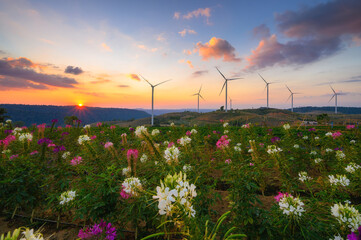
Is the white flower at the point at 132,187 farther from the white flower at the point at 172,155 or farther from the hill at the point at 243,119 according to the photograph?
the hill at the point at 243,119

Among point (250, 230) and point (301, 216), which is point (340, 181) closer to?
point (301, 216)

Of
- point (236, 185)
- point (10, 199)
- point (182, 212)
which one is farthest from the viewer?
point (10, 199)

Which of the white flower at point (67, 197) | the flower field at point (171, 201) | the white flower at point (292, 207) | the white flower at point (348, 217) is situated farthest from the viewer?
the white flower at point (67, 197)

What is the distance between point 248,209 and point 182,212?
160 cm

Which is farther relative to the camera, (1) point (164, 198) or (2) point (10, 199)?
(2) point (10, 199)

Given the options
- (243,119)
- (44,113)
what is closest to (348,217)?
(243,119)

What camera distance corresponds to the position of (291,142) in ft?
18.2

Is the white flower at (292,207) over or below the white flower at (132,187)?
below

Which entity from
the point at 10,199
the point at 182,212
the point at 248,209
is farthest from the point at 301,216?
the point at 10,199

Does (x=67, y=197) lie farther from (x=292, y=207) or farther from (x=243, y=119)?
(x=243, y=119)

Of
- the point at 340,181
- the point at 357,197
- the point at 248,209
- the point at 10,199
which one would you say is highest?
the point at 340,181

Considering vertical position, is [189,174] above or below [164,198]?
below

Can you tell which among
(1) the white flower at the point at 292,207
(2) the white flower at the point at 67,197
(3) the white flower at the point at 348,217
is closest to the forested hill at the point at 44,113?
(2) the white flower at the point at 67,197

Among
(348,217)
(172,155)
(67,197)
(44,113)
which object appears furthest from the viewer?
(44,113)
